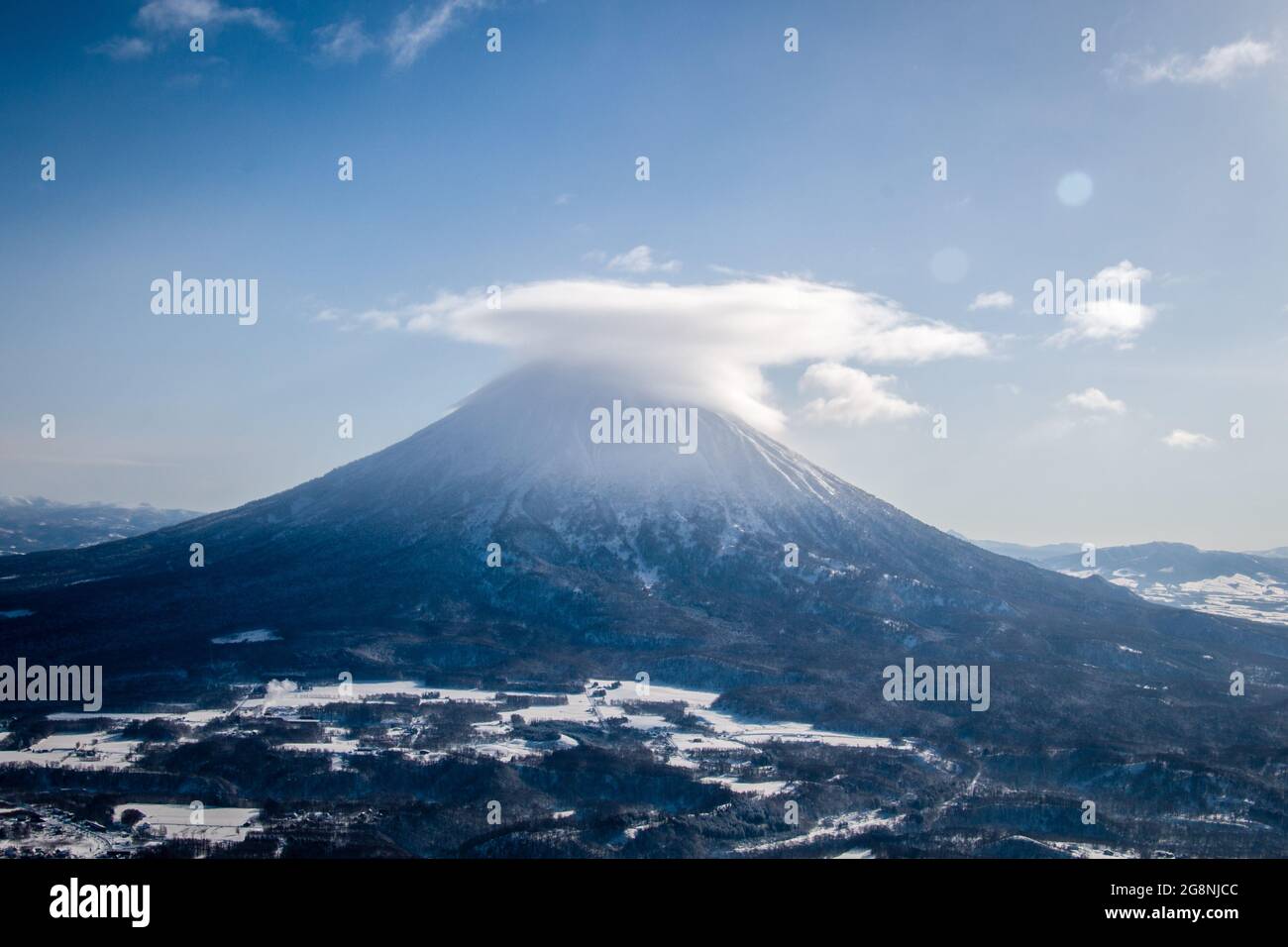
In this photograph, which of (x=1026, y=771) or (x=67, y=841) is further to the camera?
(x=1026, y=771)

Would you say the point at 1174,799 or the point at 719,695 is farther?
the point at 719,695

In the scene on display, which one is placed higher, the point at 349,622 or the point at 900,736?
the point at 349,622

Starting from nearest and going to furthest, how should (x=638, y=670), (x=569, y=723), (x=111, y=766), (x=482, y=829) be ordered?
(x=482, y=829), (x=111, y=766), (x=569, y=723), (x=638, y=670)

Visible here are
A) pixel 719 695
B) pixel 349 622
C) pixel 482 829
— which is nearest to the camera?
pixel 482 829

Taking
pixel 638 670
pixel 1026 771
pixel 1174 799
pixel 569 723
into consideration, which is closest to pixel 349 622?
pixel 638 670

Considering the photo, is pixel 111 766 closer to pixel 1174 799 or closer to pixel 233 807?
pixel 233 807

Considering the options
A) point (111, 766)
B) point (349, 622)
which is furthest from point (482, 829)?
point (349, 622)
